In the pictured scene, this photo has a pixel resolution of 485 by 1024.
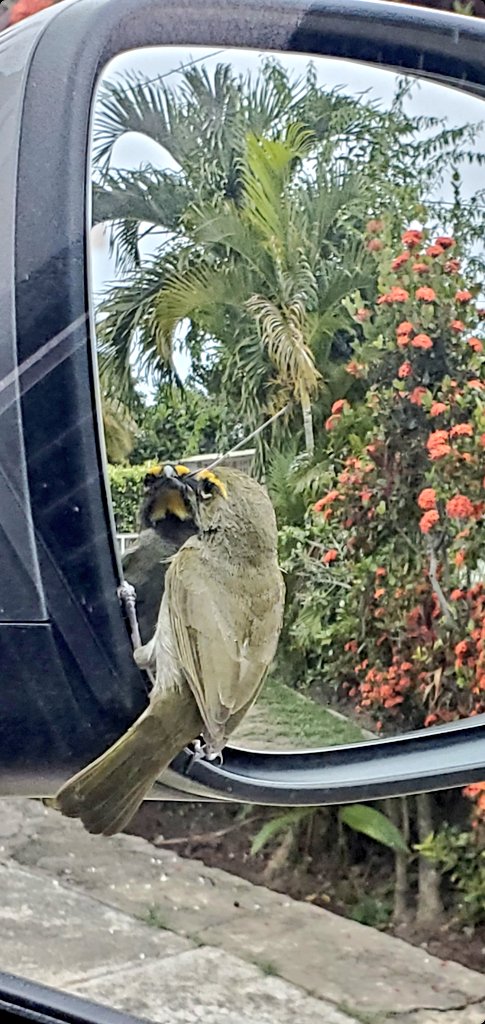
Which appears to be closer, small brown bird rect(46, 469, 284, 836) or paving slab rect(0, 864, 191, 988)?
small brown bird rect(46, 469, 284, 836)

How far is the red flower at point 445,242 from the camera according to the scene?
112 centimetres

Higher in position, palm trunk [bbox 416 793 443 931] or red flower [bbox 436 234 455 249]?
red flower [bbox 436 234 455 249]

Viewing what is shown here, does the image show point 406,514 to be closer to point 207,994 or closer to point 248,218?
point 248,218

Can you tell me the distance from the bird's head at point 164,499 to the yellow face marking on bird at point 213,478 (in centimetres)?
2

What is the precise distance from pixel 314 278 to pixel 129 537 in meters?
0.35

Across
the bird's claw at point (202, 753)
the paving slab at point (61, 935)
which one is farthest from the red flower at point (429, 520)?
the paving slab at point (61, 935)

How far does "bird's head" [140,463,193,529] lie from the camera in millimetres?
1084

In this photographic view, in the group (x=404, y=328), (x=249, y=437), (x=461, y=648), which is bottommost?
(x=461, y=648)

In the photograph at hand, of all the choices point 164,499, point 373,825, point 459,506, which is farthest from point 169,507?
point 373,825

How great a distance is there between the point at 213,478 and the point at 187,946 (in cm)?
55

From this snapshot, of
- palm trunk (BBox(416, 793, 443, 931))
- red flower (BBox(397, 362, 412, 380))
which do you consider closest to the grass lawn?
palm trunk (BBox(416, 793, 443, 931))

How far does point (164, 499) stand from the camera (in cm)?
108

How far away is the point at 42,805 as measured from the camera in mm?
1136

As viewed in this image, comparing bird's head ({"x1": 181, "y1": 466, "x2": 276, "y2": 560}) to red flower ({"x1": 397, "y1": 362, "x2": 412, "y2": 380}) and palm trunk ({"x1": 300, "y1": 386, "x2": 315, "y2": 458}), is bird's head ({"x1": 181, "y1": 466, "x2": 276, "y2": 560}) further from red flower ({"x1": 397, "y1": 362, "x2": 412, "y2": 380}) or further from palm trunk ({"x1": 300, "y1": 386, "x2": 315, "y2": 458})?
red flower ({"x1": 397, "y1": 362, "x2": 412, "y2": 380})
